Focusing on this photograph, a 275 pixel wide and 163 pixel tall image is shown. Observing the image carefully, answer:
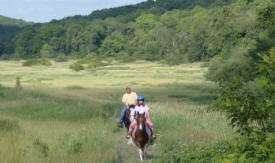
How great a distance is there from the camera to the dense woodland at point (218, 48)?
6.67 metres

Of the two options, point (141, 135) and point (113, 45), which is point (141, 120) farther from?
point (113, 45)

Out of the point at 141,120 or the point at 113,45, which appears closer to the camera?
the point at 141,120

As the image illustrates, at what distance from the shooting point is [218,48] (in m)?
63.8

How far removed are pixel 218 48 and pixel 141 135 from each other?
50.6m

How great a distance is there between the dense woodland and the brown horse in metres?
1.39

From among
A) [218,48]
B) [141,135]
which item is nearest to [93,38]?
[218,48]

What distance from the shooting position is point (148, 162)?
13.6 m

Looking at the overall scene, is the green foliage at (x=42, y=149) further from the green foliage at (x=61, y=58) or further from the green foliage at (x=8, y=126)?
the green foliage at (x=61, y=58)

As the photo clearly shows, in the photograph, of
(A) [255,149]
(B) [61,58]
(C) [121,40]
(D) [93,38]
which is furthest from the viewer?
(D) [93,38]

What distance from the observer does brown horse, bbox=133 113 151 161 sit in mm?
14250

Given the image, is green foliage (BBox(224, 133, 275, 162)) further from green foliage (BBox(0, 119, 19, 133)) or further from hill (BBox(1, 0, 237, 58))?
hill (BBox(1, 0, 237, 58))

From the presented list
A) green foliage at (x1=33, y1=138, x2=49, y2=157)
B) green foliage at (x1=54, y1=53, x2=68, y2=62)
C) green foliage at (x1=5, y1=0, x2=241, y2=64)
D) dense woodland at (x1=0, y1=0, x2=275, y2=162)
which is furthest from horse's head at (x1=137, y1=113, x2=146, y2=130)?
green foliage at (x1=54, y1=53, x2=68, y2=62)

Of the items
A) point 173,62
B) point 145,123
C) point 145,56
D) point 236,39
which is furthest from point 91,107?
point 145,56

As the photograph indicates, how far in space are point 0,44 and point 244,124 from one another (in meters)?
196
